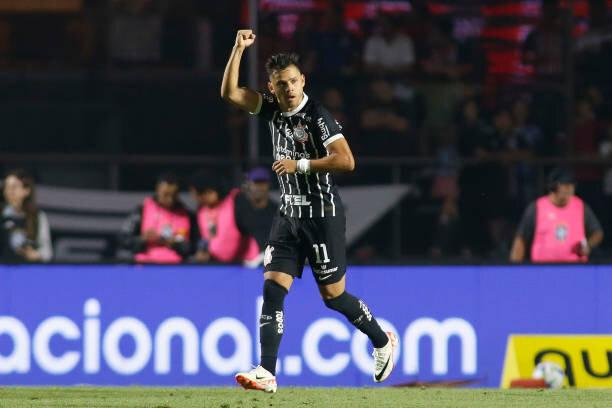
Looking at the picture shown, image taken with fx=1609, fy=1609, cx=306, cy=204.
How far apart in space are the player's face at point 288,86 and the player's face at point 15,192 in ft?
13.0

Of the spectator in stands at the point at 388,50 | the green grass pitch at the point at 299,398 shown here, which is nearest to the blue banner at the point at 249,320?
the green grass pitch at the point at 299,398

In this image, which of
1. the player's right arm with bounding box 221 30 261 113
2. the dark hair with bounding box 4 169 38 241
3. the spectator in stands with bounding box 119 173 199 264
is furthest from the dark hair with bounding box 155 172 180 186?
the player's right arm with bounding box 221 30 261 113

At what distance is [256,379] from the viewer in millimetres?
8875

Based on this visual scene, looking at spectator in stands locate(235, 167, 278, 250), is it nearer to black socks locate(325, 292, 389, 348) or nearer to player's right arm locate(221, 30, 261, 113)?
black socks locate(325, 292, 389, 348)

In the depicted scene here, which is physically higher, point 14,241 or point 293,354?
point 14,241

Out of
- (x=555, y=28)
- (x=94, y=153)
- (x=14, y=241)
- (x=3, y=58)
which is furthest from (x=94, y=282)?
(x=555, y=28)

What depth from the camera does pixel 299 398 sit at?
972 cm

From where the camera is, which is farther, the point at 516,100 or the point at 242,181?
the point at 516,100

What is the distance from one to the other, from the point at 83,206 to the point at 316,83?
295 cm

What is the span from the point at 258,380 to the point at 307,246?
0.85 m

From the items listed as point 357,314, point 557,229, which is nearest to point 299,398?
point 357,314

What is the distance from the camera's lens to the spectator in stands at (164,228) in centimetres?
1238

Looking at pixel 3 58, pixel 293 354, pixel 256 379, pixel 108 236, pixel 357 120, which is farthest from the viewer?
pixel 3 58

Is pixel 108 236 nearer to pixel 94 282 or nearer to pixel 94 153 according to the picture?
pixel 94 282
